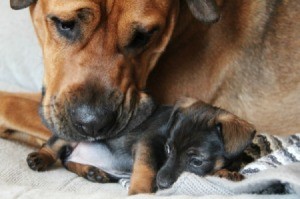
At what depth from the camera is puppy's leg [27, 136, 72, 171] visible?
2.20m

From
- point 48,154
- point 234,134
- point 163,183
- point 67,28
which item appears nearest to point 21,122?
point 48,154

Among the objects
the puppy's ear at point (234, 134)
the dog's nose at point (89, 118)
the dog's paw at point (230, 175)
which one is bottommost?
the dog's paw at point (230, 175)

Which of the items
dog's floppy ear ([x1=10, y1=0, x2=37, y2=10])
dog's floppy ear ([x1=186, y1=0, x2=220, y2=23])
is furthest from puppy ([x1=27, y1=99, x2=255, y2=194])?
dog's floppy ear ([x1=10, y1=0, x2=37, y2=10])

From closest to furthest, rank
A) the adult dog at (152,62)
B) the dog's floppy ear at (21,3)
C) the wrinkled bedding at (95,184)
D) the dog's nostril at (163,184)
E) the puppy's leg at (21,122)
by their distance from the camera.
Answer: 1. the wrinkled bedding at (95,184)
2. the dog's nostril at (163,184)
3. the adult dog at (152,62)
4. the dog's floppy ear at (21,3)
5. the puppy's leg at (21,122)

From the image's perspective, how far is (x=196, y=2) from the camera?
7.52 ft

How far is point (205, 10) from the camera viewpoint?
2.27 meters

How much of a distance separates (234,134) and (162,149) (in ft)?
0.97

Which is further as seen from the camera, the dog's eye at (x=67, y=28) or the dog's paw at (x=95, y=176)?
the dog's paw at (x=95, y=176)

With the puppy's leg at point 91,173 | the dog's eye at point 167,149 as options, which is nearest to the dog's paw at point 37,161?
the puppy's leg at point 91,173

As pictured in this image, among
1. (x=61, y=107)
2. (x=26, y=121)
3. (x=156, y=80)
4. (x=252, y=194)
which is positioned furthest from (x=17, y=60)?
(x=252, y=194)

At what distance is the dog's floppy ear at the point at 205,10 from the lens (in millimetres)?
2271

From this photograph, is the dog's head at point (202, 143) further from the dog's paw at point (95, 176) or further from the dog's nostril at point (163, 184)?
the dog's paw at point (95, 176)

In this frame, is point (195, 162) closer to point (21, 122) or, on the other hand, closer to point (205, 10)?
point (205, 10)

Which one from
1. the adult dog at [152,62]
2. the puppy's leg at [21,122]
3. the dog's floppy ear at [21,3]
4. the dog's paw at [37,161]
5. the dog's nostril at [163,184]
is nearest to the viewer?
the dog's nostril at [163,184]
